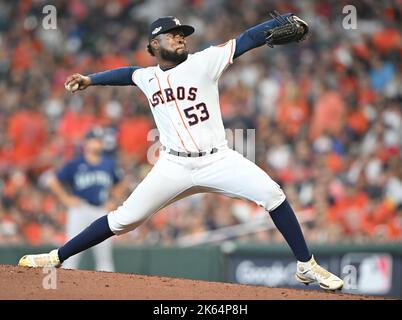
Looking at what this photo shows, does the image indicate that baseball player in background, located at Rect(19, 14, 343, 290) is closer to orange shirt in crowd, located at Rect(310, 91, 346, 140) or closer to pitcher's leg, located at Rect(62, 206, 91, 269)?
pitcher's leg, located at Rect(62, 206, 91, 269)

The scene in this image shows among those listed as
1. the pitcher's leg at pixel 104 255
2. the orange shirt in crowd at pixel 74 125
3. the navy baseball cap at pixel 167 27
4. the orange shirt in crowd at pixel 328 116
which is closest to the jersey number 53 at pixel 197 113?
the navy baseball cap at pixel 167 27

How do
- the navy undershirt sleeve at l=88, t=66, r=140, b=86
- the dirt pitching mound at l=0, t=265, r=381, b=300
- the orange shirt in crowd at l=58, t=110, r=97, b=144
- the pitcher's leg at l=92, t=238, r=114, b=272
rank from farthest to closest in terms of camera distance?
1. the orange shirt in crowd at l=58, t=110, r=97, b=144
2. the pitcher's leg at l=92, t=238, r=114, b=272
3. the navy undershirt sleeve at l=88, t=66, r=140, b=86
4. the dirt pitching mound at l=0, t=265, r=381, b=300

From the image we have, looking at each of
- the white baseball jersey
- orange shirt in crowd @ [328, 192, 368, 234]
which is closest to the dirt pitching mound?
the white baseball jersey

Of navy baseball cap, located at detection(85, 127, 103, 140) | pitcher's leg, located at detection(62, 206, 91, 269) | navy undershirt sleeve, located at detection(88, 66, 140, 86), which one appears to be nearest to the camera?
navy undershirt sleeve, located at detection(88, 66, 140, 86)

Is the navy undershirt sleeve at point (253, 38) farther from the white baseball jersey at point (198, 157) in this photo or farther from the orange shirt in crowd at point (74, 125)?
the orange shirt in crowd at point (74, 125)
